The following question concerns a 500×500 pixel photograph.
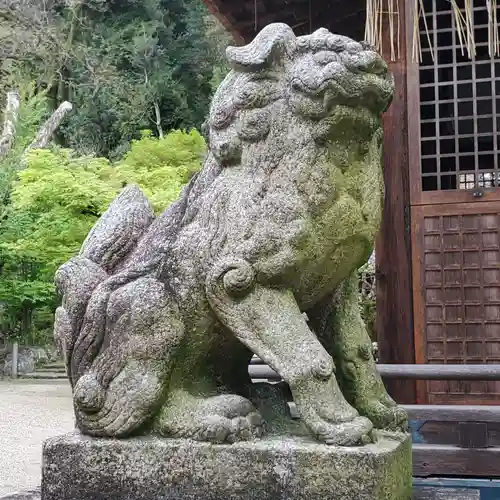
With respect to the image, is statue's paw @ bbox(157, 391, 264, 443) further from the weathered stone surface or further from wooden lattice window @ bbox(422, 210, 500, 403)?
wooden lattice window @ bbox(422, 210, 500, 403)

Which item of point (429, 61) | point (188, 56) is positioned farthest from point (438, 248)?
point (188, 56)

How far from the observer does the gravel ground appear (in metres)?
6.35

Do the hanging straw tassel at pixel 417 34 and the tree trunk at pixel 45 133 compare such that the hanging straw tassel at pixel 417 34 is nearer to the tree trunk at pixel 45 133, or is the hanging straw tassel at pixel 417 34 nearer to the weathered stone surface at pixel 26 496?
the weathered stone surface at pixel 26 496

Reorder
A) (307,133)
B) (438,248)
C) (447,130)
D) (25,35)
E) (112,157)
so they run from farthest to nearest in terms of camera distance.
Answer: (112,157) < (25,35) < (447,130) < (438,248) < (307,133)

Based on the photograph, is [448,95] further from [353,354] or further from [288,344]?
[288,344]

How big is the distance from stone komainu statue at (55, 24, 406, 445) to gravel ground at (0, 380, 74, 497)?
2.99m

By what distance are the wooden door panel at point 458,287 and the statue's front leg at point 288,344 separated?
3.31m

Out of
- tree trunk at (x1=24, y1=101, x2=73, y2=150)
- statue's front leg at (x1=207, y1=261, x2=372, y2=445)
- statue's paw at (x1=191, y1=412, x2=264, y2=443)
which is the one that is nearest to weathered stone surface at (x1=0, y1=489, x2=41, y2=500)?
statue's paw at (x1=191, y1=412, x2=264, y2=443)

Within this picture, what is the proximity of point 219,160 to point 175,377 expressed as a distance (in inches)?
24.8

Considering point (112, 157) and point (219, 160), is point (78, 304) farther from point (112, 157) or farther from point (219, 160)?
point (112, 157)

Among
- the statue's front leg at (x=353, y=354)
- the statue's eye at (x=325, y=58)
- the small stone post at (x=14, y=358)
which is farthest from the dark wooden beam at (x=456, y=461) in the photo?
the small stone post at (x=14, y=358)

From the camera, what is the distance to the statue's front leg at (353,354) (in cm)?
229

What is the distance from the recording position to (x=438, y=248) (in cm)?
523

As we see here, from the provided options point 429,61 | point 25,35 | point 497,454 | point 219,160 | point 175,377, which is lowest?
point 497,454
